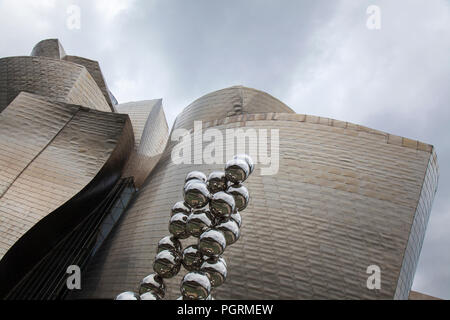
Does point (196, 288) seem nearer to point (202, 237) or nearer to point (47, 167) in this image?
point (202, 237)

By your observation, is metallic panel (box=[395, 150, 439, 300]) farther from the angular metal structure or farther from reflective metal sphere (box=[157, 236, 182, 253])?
the angular metal structure

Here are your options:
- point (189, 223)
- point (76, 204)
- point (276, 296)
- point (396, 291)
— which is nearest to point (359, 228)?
point (396, 291)

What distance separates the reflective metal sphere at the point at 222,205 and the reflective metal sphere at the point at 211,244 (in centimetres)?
25

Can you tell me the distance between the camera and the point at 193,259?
13.1 feet

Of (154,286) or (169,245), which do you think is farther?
(169,245)

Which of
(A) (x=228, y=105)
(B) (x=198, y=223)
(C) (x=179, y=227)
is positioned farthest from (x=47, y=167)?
(B) (x=198, y=223)

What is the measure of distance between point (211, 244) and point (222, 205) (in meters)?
0.40

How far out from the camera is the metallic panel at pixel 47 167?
26.7 feet

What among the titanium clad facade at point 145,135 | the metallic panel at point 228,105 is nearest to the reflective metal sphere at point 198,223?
the metallic panel at point 228,105

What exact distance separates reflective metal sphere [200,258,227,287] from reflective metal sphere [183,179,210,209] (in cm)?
57

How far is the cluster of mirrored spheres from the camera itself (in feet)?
12.2

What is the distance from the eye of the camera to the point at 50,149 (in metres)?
9.45

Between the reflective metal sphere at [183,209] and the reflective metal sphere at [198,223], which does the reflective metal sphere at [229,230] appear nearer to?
the reflective metal sphere at [198,223]

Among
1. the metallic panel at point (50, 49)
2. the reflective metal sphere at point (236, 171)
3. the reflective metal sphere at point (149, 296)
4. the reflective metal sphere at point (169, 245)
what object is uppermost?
the metallic panel at point (50, 49)
